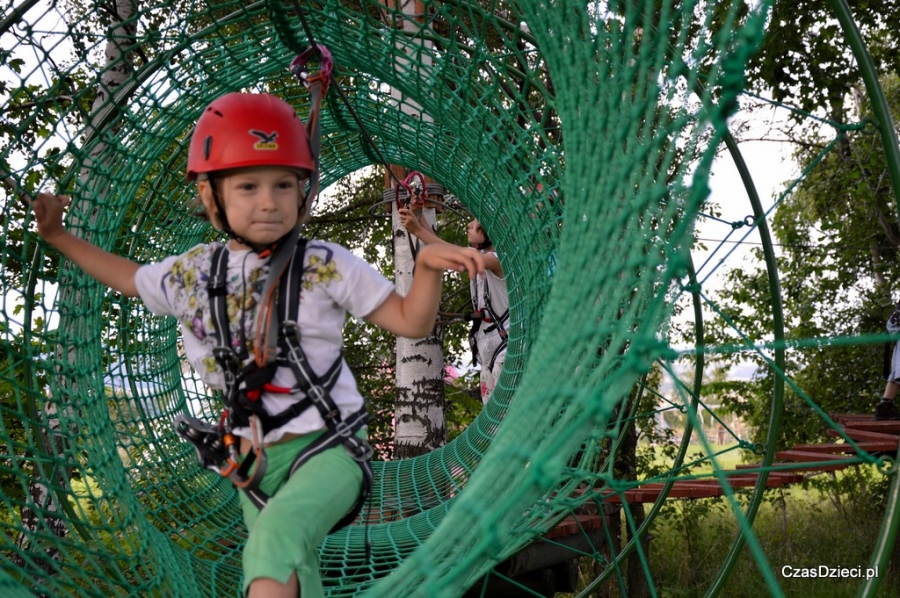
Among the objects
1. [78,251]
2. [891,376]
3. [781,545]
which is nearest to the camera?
[78,251]

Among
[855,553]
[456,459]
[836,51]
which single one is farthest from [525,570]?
[855,553]

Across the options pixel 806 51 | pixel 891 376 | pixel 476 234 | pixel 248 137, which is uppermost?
pixel 806 51

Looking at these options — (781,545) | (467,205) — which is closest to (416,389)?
(467,205)

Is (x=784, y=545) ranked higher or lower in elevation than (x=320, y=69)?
lower

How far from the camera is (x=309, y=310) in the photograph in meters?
1.89

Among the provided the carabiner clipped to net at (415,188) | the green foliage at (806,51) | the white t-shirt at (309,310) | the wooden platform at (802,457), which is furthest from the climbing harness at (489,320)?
the white t-shirt at (309,310)

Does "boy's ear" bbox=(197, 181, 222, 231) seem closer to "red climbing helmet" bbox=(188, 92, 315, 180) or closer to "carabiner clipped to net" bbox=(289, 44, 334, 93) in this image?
"red climbing helmet" bbox=(188, 92, 315, 180)

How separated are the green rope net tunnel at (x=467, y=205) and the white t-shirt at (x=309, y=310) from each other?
0.33m

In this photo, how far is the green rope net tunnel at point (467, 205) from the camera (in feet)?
5.07

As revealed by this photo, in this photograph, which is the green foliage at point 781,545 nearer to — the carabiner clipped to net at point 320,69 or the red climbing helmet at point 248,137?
the carabiner clipped to net at point 320,69

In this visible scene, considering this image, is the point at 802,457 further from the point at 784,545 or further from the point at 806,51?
the point at 784,545

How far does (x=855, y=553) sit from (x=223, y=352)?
26.7 ft

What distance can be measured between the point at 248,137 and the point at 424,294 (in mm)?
478

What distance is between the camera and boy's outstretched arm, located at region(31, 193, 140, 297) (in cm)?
215
